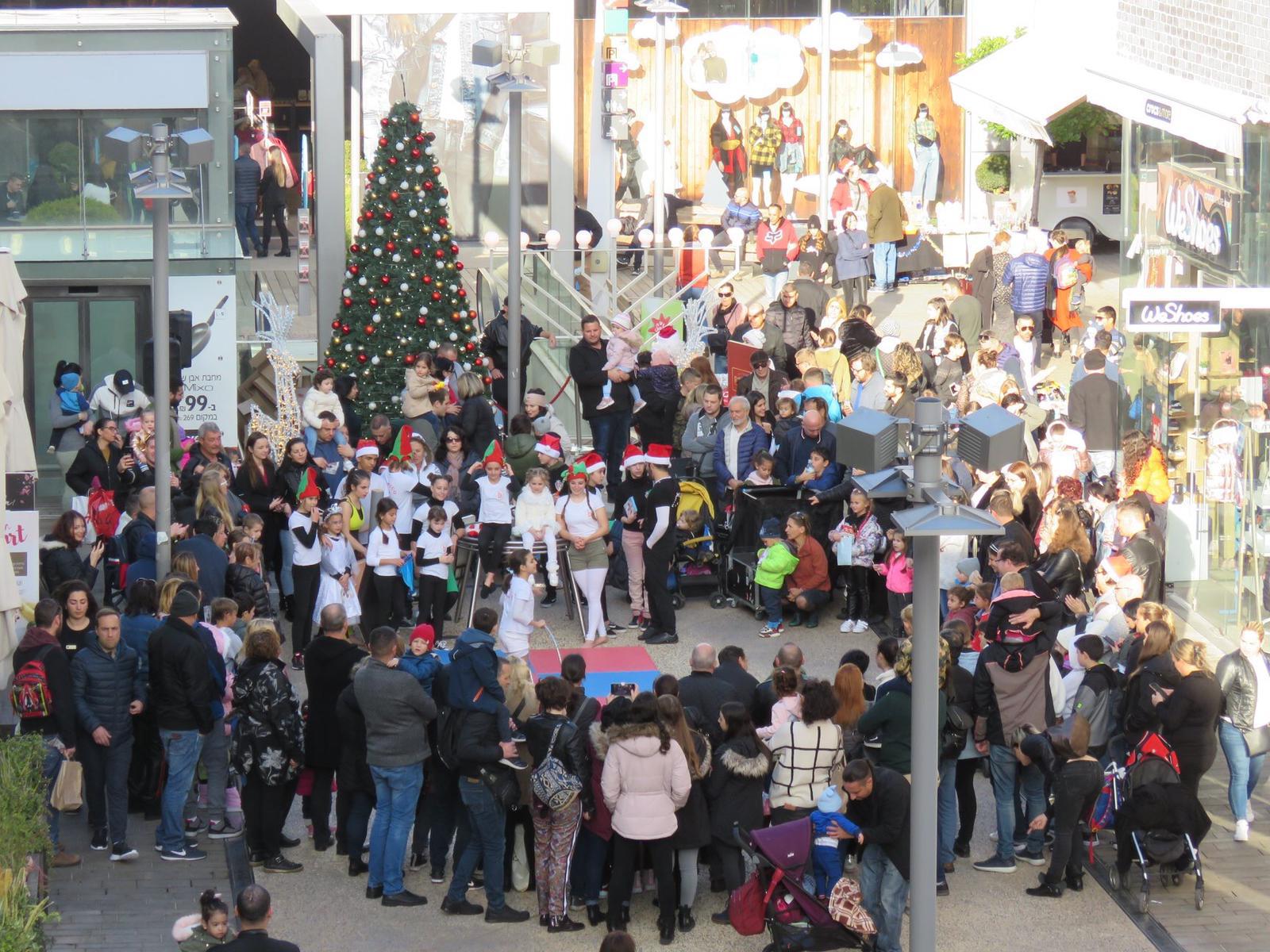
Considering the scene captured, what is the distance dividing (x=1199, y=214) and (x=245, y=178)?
52.9 feet

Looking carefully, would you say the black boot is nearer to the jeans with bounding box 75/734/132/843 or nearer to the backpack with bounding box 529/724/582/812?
the backpack with bounding box 529/724/582/812

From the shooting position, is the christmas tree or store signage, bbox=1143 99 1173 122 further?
the christmas tree

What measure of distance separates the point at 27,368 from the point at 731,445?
26.3 ft

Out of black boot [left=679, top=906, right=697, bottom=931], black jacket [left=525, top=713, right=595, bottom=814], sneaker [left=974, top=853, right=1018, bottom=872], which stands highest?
black jacket [left=525, top=713, right=595, bottom=814]

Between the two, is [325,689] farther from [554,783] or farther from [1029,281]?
[1029,281]

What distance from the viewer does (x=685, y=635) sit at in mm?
17094

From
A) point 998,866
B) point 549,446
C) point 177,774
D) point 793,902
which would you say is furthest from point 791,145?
point 793,902

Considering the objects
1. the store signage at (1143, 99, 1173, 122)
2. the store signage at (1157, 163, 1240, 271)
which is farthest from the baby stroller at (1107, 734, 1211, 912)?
the store signage at (1143, 99, 1173, 122)

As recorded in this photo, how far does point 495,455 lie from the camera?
16969 mm

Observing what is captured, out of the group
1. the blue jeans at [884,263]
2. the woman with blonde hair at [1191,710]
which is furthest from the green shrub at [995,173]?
the woman with blonde hair at [1191,710]

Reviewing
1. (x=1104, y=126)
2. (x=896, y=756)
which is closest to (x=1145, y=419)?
(x=896, y=756)

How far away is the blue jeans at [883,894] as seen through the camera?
1137 cm

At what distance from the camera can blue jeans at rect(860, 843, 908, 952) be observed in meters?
11.4

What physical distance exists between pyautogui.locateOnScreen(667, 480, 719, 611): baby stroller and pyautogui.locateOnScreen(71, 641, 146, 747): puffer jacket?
6.26m
